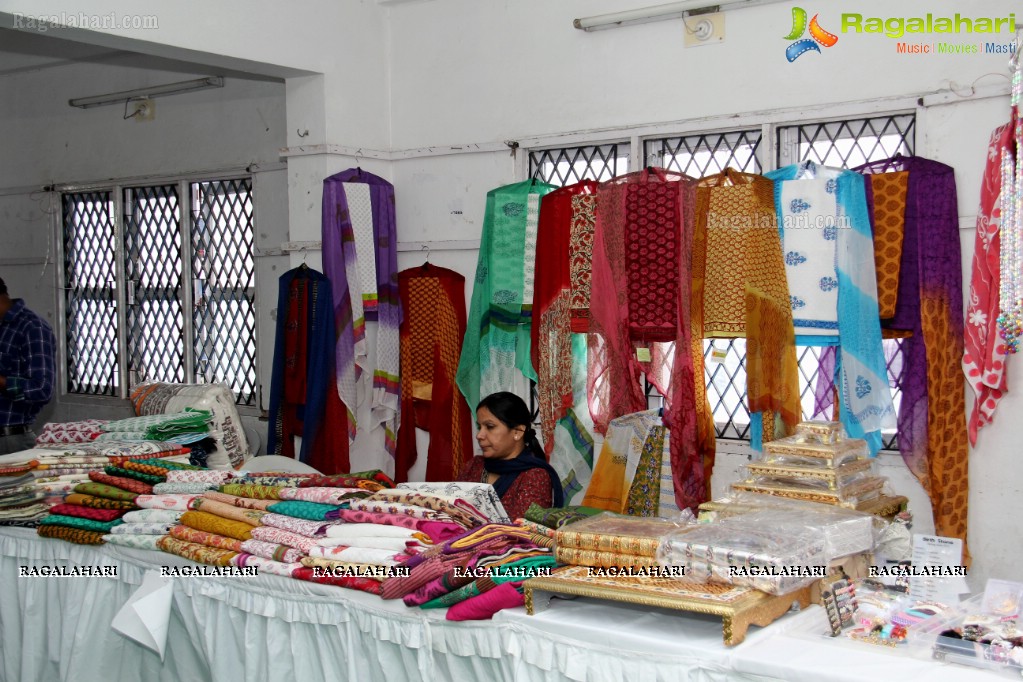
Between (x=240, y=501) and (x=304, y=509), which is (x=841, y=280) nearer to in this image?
(x=304, y=509)

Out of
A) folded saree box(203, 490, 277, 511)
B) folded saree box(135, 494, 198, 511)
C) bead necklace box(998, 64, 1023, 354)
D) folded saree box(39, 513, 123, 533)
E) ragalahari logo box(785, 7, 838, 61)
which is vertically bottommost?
folded saree box(39, 513, 123, 533)

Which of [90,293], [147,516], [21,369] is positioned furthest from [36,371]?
[90,293]

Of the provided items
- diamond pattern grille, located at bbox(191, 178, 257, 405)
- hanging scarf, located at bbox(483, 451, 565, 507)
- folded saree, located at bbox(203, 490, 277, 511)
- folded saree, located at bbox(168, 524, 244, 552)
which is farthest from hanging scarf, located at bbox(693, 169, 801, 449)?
diamond pattern grille, located at bbox(191, 178, 257, 405)

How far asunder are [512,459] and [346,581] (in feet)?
3.90

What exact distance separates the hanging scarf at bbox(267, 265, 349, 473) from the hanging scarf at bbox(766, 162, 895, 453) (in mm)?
2332

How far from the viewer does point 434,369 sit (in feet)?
17.6

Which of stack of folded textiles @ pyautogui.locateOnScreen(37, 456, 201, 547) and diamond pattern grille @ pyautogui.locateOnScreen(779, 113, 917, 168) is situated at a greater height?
diamond pattern grille @ pyautogui.locateOnScreen(779, 113, 917, 168)

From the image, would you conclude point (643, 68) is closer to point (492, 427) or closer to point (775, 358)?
point (775, 358)

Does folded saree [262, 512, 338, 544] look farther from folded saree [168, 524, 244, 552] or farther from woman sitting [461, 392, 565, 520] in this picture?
woman sitting [461, 392, 565, 520]

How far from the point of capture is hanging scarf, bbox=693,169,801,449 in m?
4.23

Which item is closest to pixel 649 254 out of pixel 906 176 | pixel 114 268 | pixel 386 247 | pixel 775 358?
pixel 775 358

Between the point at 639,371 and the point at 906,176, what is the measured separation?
1357 mm

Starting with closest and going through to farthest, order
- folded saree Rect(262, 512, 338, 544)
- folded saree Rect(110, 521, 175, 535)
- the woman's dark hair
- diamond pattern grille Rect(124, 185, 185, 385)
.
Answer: folded saree Rect(262, 512, 338, 544) < folded saree Rect(110, 521, 175, 535) < the woman's dark hair < diamond pattern grille Rect(124, 185, 185, 385)

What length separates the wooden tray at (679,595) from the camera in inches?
83.4
